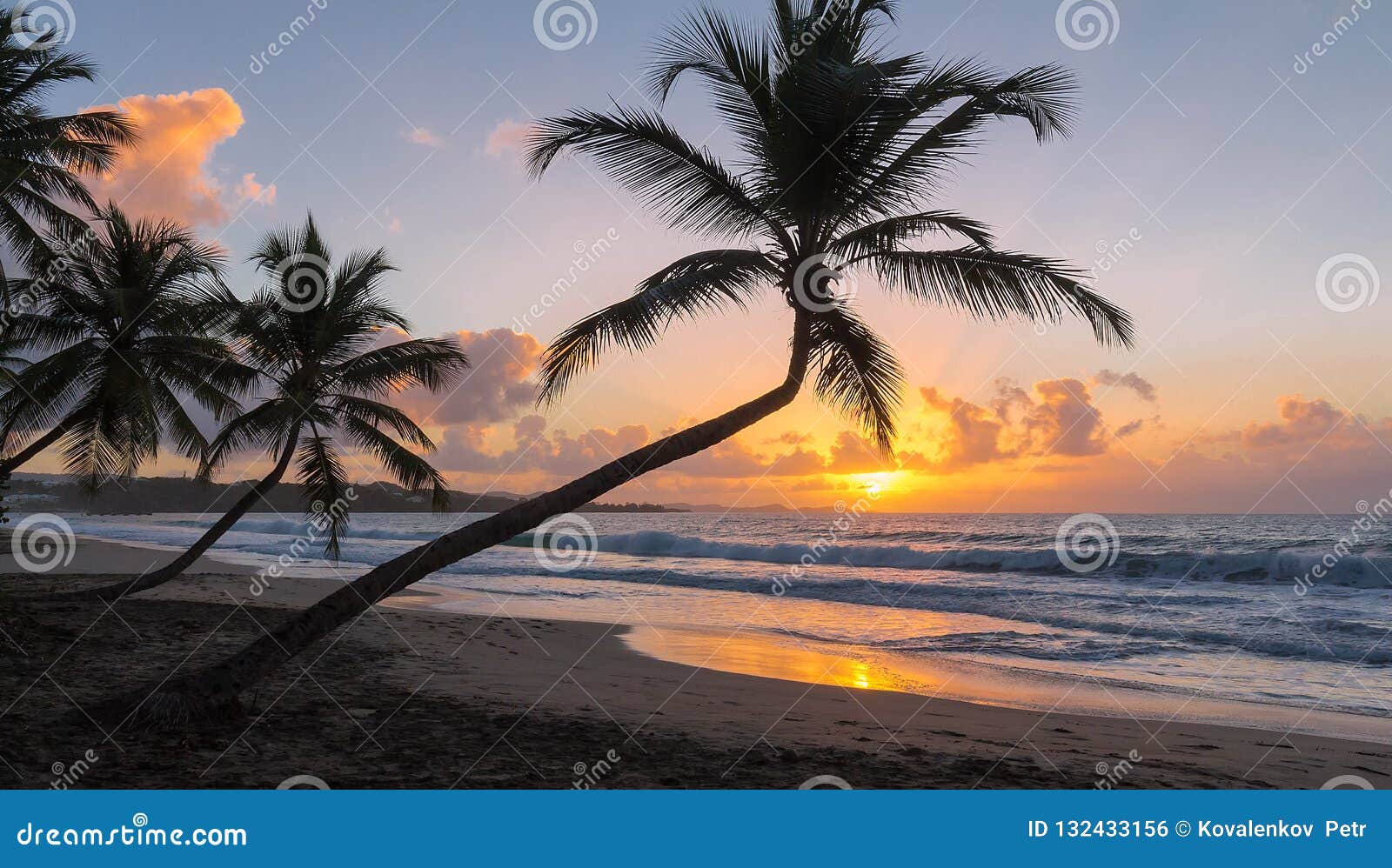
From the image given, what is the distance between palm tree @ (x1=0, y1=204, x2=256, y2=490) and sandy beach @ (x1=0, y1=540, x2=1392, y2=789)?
2.93 m

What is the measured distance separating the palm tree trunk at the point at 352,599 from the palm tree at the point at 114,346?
7.62 m

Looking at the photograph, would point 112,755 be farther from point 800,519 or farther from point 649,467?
point 800,519

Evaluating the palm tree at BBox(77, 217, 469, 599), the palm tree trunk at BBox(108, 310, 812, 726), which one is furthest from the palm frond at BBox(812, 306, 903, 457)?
the palm tree at BBox(77, 217, 469, 599)

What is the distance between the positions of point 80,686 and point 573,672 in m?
5.04

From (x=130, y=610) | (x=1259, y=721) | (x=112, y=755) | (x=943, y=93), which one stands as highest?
(x=130, y=610)

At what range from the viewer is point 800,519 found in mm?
79312

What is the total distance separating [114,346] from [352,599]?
939 centimetres

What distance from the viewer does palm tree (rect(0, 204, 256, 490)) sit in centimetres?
1216

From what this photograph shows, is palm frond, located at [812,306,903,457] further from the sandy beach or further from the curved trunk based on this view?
the curved trunk

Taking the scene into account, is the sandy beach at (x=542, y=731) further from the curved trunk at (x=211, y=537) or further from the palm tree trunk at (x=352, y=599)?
the curved trunk at (x=211, y=537)

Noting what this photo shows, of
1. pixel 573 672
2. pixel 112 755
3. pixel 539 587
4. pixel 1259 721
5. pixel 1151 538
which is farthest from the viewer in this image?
pixel 1151 538

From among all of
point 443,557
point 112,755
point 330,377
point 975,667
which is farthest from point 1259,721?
point 330,377

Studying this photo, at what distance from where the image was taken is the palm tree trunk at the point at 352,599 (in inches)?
222

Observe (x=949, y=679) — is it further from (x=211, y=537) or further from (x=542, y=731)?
(x=211, y=537)
